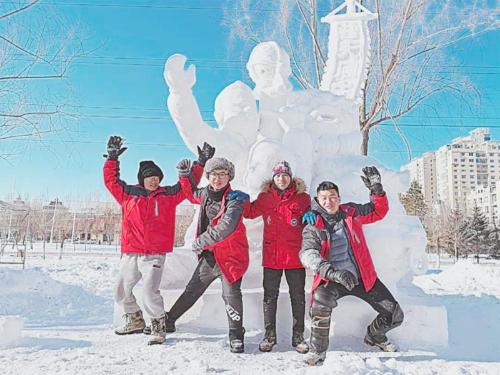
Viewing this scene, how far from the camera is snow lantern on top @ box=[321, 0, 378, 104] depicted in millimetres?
4734

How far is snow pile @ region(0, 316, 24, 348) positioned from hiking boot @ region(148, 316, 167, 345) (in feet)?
3.14

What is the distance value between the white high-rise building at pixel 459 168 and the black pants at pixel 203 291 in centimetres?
3774

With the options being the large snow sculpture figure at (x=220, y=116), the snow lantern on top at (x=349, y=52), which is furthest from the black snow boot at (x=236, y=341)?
the snow lantern on top at (x=349, y=52)

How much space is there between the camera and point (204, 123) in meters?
3.49

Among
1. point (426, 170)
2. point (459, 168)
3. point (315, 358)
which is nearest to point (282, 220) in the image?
point (315, 358)

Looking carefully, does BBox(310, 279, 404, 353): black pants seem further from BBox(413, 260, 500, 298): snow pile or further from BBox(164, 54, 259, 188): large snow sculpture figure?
BBox(413, 260, 500, 298): snow pile

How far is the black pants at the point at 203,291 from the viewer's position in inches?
107

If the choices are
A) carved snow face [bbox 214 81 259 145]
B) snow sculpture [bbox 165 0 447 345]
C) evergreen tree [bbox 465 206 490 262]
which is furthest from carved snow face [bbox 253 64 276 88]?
evergreen tree [bbox 465 206 490 262]

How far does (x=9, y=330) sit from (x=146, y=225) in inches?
45.6

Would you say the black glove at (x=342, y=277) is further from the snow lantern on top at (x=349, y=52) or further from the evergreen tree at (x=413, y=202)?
Answer: the evergreen tree at (x=413, y=202)

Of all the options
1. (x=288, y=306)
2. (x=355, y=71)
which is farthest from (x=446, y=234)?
(x=288, y=306)

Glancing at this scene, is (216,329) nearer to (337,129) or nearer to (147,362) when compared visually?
(147,362)

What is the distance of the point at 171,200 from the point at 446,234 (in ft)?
90.8

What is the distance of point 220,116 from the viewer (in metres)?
3.86
